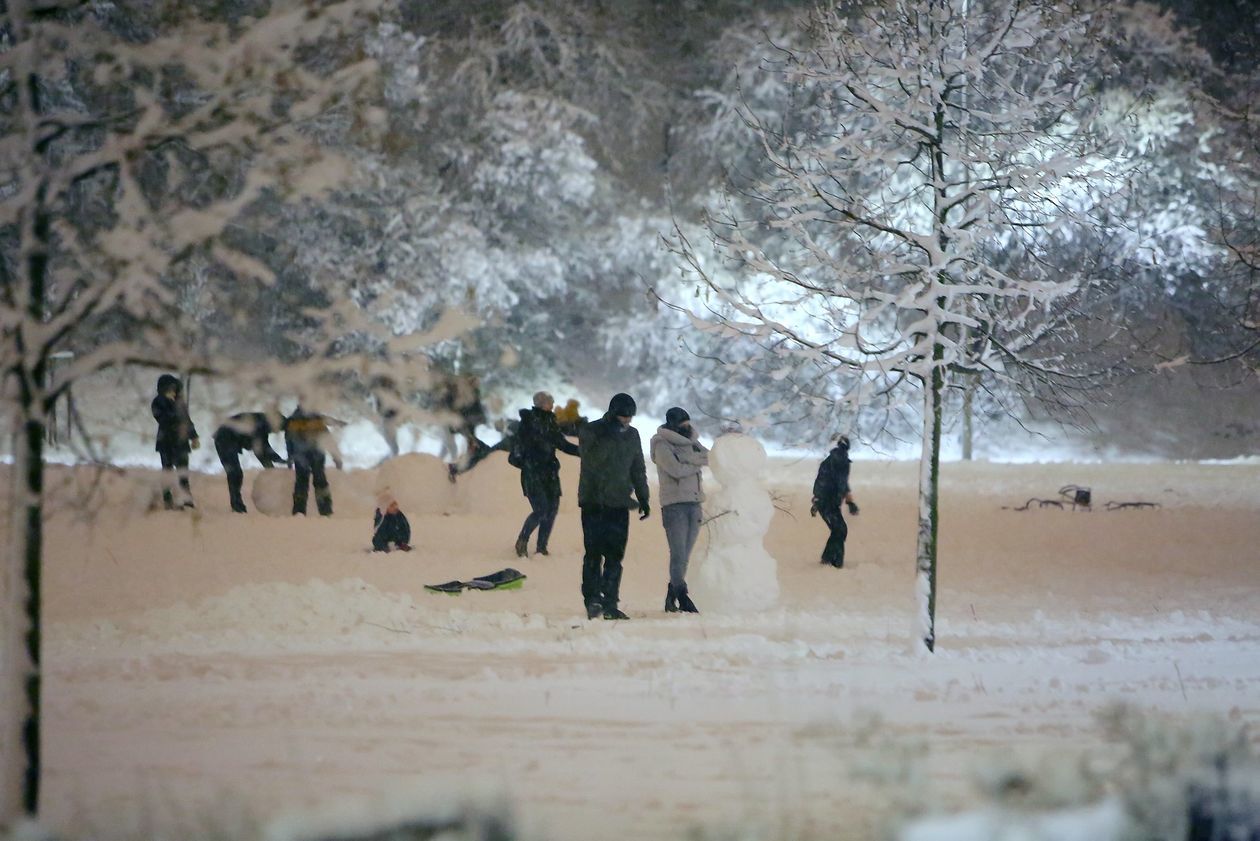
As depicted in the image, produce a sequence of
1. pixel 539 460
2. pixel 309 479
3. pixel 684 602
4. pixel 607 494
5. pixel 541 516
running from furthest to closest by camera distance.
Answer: pixel 309 479, pixel 541 516, pixel 539 460, pixel 684 602, pixel 607 494

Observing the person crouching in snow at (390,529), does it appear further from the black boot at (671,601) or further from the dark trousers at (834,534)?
the dark trousers at (834,534)

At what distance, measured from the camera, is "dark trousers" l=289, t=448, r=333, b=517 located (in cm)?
1800

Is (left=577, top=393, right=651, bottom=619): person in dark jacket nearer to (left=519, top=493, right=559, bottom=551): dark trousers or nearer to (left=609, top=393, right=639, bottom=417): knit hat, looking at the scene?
(left=609, top=393, right=639, bottom=417): knit hat

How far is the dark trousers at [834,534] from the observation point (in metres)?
15.8

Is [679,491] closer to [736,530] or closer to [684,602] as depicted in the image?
[736,530]

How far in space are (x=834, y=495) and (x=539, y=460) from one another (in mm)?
3184

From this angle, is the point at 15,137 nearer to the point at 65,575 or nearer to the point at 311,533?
the point at 65,575

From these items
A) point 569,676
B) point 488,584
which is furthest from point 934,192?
point 488,584

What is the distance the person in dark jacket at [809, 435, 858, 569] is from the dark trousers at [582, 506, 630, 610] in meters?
4.19

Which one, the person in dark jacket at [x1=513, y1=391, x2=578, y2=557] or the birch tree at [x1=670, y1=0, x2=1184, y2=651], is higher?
the birch tree at [x1=670, y1=0, x2=1184, y2=651]

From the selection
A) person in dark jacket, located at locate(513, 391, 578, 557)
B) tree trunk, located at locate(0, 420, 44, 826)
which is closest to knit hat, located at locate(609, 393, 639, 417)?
person in dark jacket, located at locate(513, 391, 578, 557)

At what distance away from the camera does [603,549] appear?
11.8m

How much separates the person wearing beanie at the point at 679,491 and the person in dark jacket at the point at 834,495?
330cm

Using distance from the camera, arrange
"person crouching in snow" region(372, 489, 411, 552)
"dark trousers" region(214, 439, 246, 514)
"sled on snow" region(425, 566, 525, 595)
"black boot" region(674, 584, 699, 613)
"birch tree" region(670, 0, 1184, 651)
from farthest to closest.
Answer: "dark trousers" region(214, 439, 246, 514), "person crouching in snow" region(372, 489, 411, 552), "sled on snow" region(425, 566, 525, 595), "black boot" region(674, 584, 699, 613), "birch tree" region(670, 0, 1184, 651)
